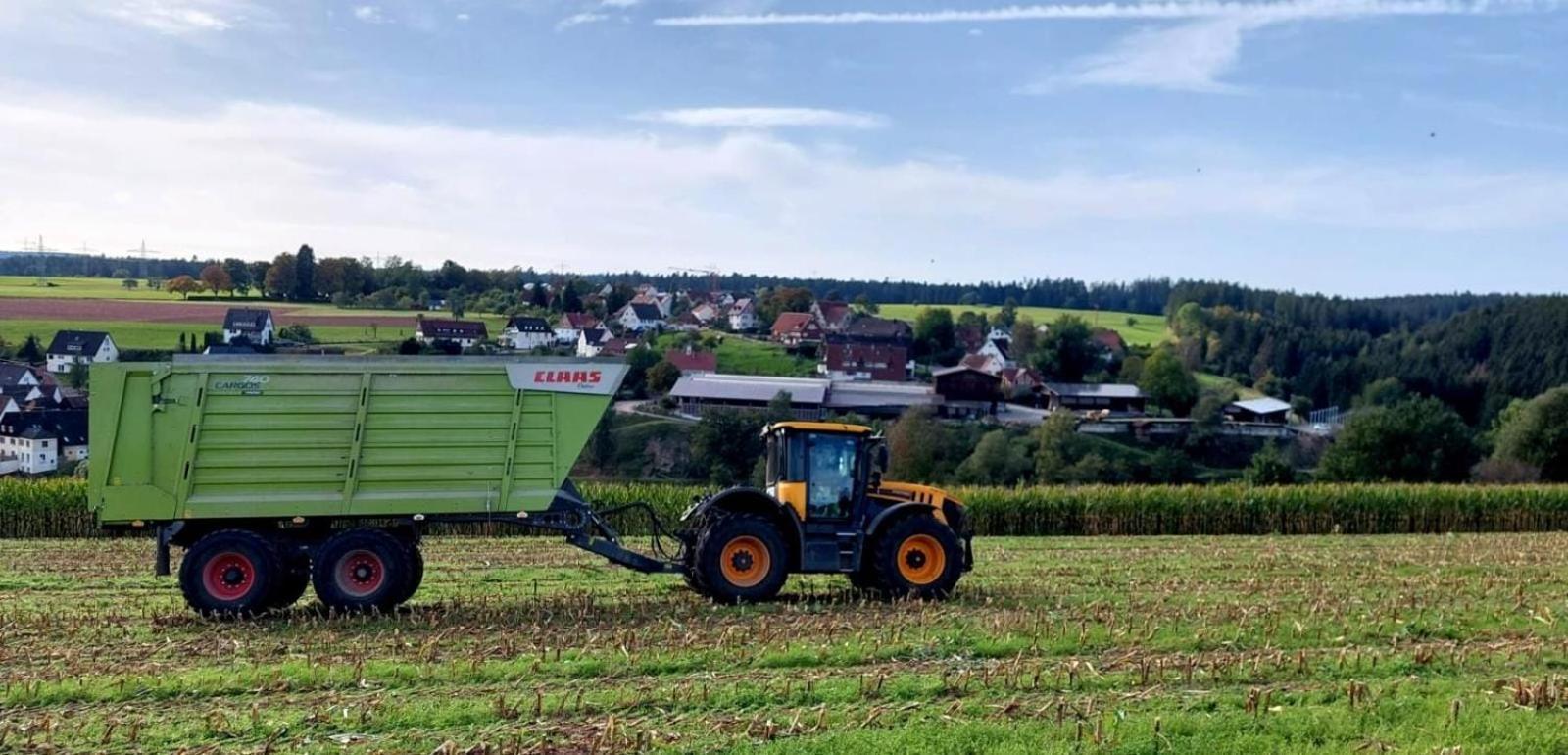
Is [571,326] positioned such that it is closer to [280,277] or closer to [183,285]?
[280,277]

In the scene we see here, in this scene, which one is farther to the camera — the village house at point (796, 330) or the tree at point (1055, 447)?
the village house at point (796, 330)

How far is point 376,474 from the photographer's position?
1361cm

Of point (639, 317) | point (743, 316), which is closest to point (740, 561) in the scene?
point (639, 317)

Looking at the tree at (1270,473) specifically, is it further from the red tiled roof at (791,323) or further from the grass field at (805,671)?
the red tiled roof at (791,323)

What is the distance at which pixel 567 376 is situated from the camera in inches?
558

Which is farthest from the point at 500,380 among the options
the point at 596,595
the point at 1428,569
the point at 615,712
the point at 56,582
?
the point at 1428,569

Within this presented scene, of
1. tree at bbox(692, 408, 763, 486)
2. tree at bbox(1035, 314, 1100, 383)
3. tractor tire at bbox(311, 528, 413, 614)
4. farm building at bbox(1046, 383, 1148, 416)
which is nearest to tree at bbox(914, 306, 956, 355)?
tree at bbox(1035, 314, 1100, 383)

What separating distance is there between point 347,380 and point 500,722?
6.35 meters

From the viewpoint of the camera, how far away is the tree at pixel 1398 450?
51406mm

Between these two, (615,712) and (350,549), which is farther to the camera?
(350,549)

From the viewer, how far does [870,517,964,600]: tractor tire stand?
14.7 meters

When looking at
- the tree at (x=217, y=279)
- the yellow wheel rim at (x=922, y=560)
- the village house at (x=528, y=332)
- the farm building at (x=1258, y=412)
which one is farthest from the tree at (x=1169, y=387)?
the yellow wheel rim at (x=922, y=560)

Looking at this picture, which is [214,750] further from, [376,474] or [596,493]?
[596,493]

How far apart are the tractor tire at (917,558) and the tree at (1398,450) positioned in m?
42.1
